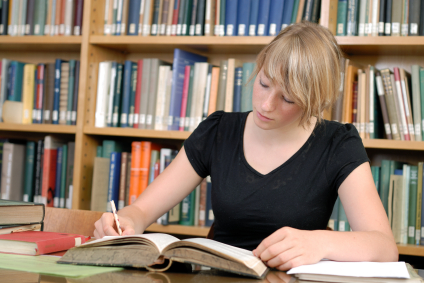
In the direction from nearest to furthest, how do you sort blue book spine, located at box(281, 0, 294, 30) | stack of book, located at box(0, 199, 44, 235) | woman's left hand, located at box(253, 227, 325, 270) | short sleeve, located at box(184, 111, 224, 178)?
woman's left hand, located at box(253, 227, 325, 270) < stack of book, located at box(0, 199, 44, 235) < short sleeve, located at box(184, 111, 224, 178) < blue book spine, located at box(281, 0, 294, 30)

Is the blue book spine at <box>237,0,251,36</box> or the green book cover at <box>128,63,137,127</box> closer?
the blue book spine at <box>237,0,251,36</box>

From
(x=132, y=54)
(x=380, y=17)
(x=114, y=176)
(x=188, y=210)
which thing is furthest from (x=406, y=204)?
(x=132, y=54)

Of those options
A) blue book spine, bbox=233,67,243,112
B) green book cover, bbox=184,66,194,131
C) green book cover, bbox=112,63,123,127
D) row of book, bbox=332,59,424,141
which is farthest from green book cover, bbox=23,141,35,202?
row of book, bbox=332,59,424,141

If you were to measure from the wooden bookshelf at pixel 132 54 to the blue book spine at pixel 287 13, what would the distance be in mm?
103

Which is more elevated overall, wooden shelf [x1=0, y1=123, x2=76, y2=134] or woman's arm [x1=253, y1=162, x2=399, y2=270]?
wooden shelf [x1=0, y1=123, x2=76, y2=134]

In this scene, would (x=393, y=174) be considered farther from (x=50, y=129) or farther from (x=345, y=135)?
(x=50, y=129)

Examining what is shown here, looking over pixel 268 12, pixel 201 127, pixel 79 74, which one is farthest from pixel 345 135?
pixel 79 74

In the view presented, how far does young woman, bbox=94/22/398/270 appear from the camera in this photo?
1.01 metres

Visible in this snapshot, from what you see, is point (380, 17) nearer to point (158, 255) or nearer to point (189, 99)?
point (189, 99)

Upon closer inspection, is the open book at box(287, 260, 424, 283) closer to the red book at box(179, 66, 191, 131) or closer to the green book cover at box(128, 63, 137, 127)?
the red book at box(179, 66, 191, 131)

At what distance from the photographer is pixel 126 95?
1979 mm

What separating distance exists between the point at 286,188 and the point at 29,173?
1432 mm

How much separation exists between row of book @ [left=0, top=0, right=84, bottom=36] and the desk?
1.59m

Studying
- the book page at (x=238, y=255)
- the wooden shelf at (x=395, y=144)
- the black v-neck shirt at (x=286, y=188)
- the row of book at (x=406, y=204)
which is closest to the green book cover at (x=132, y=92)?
the black v-neck shirt at (x=286, y=188)
